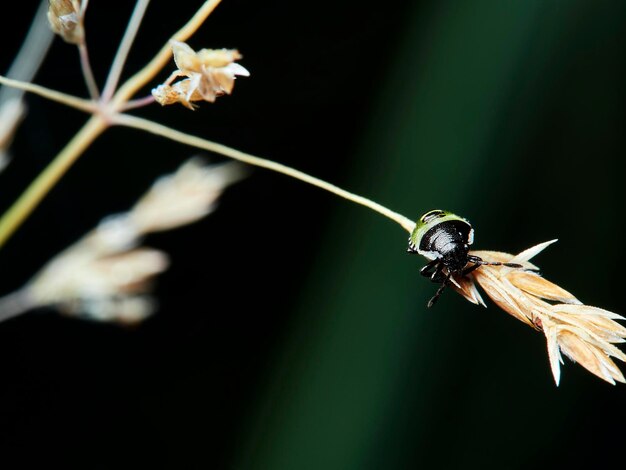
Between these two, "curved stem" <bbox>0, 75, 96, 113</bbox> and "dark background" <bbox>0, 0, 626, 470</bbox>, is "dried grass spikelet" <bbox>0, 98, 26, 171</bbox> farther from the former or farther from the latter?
"dark background" <bbox>0, 0, 626, 470</bbox>

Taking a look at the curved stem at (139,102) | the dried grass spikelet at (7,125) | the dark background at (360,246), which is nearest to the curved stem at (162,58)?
the curved stem at (139,102)

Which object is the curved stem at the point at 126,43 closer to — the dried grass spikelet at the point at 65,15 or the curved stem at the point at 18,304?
the dried grass spikelet at the point at 65,15

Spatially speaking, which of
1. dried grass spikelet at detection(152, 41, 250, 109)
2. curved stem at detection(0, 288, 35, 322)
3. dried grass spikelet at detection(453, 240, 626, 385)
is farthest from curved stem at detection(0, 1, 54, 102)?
dried grass spikelet at detection(453, 240, 626, 385)

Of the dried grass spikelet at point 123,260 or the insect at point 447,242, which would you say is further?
the dried grass spikelet at point 123,260

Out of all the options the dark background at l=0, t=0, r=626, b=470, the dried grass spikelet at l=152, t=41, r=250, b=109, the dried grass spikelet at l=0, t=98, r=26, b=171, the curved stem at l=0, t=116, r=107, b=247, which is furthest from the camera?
the dark background at l=0, t=0, r=626, b=470

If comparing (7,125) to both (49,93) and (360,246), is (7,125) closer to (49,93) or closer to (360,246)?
(49,93)

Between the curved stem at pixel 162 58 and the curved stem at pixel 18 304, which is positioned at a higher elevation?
the curved stem at pixel 162 58

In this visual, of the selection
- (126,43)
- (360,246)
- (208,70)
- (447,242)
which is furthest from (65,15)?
(360,246)
